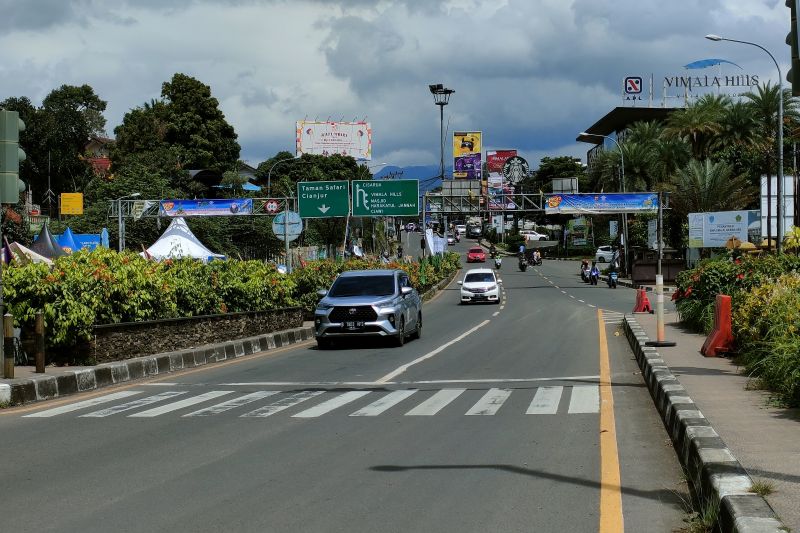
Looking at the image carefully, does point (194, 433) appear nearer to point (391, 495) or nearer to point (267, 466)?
point (267, 466)

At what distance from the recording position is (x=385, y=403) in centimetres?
1177

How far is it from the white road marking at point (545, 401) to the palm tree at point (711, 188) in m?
50.6

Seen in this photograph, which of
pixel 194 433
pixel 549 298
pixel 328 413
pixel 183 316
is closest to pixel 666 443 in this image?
pixel 328 413

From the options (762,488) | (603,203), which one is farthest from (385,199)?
(762,488)

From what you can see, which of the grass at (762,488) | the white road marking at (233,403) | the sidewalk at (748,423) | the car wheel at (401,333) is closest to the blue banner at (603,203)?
the car wheel at (401,333)

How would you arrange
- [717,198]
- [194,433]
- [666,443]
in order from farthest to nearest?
[717,198], [194,433], [666,443]

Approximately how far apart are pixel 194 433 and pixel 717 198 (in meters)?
56.4

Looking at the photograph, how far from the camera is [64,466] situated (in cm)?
798

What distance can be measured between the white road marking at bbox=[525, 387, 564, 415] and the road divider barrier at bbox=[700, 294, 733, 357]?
3.31 meters

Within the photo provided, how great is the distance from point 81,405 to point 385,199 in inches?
1465

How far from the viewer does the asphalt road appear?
612cm

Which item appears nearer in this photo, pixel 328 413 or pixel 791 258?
pixel 328 413

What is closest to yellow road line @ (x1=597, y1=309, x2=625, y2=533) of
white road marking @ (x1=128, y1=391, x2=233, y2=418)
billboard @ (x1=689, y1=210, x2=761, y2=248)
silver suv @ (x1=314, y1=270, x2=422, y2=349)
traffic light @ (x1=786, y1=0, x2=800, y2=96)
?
traffic light @ (x1=786, y1=0, x2=800, y2=96)

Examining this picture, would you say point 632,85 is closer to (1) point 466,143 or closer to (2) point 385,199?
(1) point 466,143
